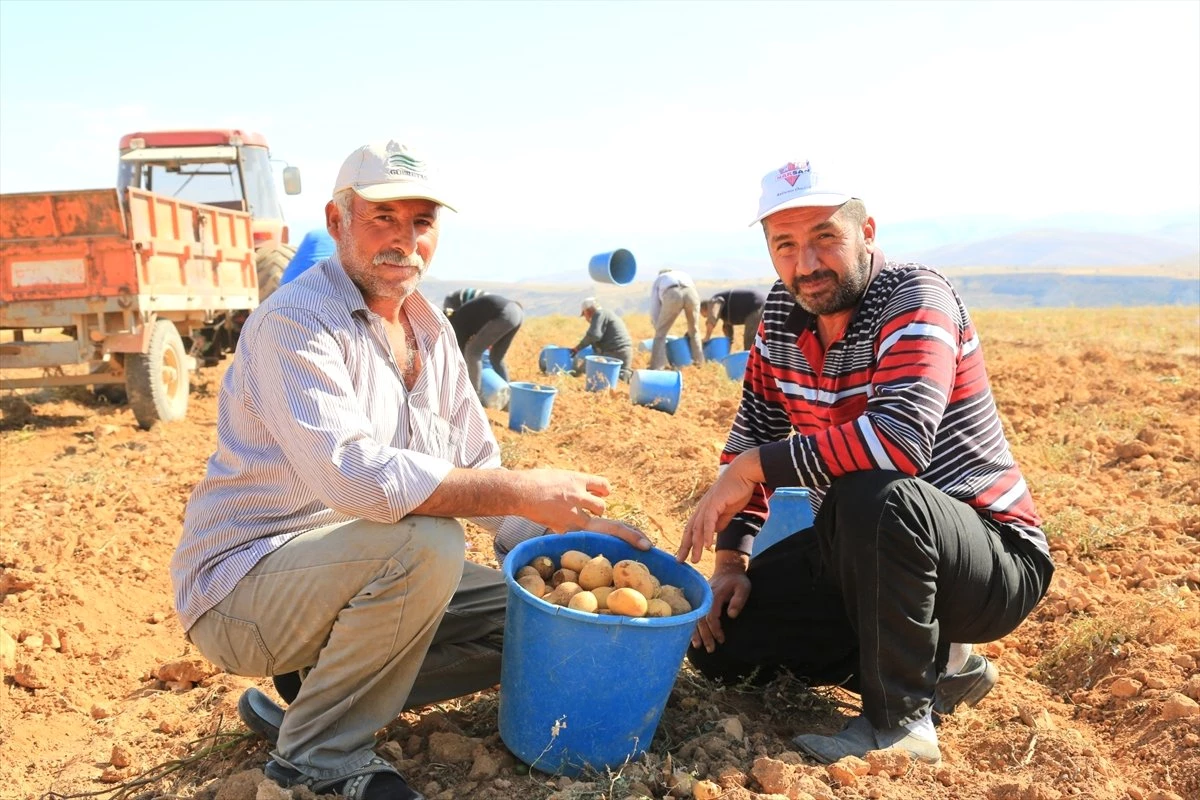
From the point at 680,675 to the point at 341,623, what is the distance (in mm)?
1199

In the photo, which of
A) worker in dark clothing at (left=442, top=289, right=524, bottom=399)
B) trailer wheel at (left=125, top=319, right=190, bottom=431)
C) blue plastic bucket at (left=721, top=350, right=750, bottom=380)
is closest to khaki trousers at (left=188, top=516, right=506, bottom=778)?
worker in dark clothing at (left=442, top=289, right=524, bottom=399)

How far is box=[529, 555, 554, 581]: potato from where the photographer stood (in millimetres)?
2281

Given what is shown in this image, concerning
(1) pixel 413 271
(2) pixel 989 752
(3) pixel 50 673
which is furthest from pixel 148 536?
(2) pixel 989 752

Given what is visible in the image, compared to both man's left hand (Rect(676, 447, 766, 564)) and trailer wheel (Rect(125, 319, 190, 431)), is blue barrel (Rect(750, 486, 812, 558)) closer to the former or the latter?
man's left hand (Rect(676, 447, 766, 564))

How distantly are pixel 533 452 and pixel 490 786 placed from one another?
4.04 meters

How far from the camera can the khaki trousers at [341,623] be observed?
6.51 ft

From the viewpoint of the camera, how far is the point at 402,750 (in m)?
2.32

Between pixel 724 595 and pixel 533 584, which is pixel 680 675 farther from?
pixel 533 584

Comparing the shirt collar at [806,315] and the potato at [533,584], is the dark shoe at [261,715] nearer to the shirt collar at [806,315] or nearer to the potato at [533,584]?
the potato at [533,584]

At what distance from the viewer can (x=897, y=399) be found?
2148mm

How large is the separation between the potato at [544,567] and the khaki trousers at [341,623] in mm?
268

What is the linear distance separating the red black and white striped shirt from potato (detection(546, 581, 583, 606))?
1.81ft

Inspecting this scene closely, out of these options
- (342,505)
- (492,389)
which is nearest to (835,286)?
(342,505)

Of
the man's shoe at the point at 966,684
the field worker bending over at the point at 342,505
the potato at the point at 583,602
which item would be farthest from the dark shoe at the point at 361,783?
the man's shoe at the point at 966,684
